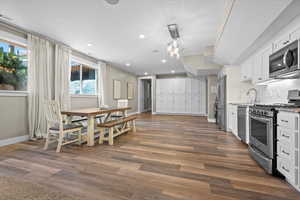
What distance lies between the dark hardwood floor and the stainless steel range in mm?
140

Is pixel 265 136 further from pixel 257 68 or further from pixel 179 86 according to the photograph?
pixel 179 86

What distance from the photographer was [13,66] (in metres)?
3.05

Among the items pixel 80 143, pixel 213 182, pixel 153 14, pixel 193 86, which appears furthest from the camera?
pixel 193 86

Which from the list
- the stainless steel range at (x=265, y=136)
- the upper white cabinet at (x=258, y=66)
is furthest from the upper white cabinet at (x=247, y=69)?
the stainless steel range at (x=265, y=136)

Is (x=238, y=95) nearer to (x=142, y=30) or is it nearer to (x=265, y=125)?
(x=265, y=125)

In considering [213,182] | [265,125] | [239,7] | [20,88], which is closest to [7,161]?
[20,88]

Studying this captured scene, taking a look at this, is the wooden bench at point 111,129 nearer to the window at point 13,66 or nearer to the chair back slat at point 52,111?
the chair back slat at point 52,111

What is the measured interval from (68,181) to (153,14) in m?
2.83

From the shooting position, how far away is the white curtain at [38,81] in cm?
314

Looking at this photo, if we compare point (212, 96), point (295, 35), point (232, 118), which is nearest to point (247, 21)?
→ point (295, 35)

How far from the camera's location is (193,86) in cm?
789

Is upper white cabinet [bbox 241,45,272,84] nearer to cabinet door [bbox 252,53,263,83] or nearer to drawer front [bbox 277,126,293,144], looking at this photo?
cabinet door [bbox 252,53,263,83]

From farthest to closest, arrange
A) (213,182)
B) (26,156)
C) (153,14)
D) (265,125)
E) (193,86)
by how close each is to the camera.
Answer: (193,86) → (153,14) → (26,156) → (265,125) → (213,182)

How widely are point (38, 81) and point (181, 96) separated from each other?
21.8 feet
